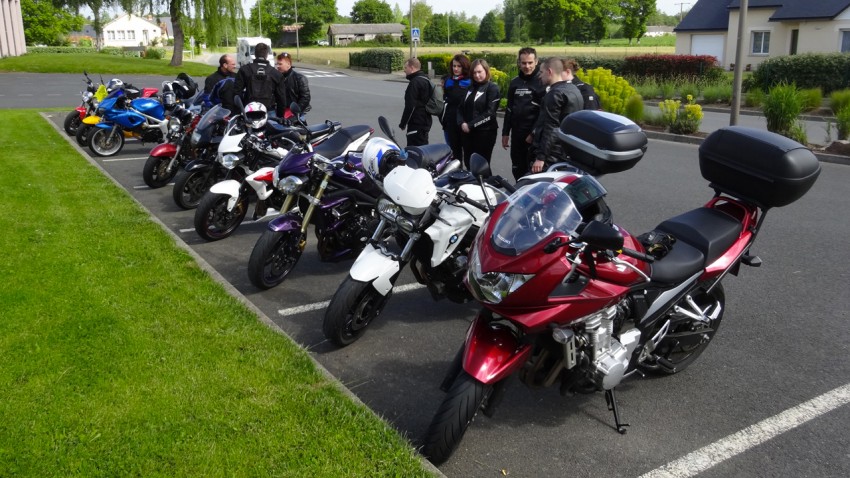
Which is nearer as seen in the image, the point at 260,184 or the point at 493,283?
the point at 493,283

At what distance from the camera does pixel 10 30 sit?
50.3 m

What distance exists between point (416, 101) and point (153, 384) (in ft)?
20.8

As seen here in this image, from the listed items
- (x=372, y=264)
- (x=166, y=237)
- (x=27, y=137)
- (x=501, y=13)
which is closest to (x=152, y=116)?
(x=27, y=137)

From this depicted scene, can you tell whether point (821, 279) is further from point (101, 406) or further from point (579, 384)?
point (101, 406)

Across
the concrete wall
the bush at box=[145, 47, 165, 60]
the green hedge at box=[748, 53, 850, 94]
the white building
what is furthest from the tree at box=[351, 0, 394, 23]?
the green hedge at box=[748, 53, 850, 94]

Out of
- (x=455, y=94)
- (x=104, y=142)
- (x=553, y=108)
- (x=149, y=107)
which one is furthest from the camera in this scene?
(x=104, y=142)

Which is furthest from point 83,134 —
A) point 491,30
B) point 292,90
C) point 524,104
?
point 491,30

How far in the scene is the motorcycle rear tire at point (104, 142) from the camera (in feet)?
42.0

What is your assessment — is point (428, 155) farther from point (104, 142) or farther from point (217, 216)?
point (104, 142)

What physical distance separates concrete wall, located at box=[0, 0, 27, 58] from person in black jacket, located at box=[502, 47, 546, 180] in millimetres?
49885

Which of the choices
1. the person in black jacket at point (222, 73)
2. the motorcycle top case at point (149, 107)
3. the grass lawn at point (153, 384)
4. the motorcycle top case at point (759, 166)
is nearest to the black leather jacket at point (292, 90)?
the person in black jacket at point (222, 73)

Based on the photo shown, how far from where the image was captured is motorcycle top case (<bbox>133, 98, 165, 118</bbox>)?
490 inches

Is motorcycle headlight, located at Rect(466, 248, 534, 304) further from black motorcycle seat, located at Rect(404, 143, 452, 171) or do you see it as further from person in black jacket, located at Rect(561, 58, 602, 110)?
person in black jacket, located at Rect(561, 58, 602, 110)

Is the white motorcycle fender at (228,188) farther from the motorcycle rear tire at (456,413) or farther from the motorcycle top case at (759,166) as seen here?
the motorcycle top case at (759,166)
